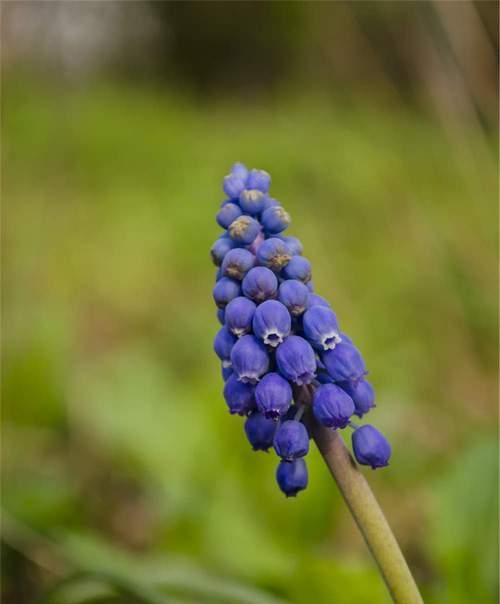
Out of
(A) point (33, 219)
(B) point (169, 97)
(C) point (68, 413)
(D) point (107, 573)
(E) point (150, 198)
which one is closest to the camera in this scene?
(D) point (107, 573)

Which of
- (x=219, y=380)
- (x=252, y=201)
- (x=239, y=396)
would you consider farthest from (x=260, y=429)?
(x=219, y=380)

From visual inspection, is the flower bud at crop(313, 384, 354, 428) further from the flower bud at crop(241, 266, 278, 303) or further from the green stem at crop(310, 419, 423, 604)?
the flower bud at crop(241, 266, 278, 303)

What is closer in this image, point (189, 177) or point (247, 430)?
point (247, 430)

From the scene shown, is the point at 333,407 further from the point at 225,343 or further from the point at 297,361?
the point at 225,343

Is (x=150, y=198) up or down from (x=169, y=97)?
down

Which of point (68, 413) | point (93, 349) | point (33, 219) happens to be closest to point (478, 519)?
point (68, 413)

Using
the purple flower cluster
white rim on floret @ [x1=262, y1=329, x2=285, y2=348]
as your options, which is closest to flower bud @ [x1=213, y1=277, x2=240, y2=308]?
the purple flower cluster

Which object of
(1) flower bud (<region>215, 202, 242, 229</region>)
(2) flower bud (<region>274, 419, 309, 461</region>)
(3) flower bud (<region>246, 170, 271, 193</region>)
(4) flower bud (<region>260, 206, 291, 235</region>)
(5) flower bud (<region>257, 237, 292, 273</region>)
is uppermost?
(3) flower bud (<region>246, 170, 271, 193</region>)

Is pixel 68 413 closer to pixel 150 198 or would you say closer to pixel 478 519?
pixel 478 519
